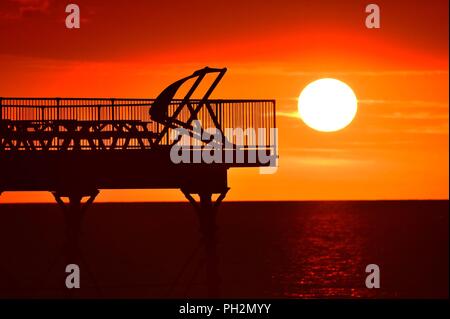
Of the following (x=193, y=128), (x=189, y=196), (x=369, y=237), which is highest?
(x=193, y=128)

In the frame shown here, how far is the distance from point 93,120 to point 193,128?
142 inches

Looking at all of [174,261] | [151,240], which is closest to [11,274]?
[174,261]

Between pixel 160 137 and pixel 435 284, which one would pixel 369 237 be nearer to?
pixel 435 284

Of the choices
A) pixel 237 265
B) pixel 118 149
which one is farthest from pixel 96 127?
pixel 237 265

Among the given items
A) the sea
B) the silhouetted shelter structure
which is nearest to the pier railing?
the silhouetted shelter structure

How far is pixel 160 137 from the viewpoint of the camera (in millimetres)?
35094

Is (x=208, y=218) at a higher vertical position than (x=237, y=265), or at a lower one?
higher

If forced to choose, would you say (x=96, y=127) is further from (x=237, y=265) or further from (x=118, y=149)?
(x=237, y=265)

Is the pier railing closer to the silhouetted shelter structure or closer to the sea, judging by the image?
the silhouetted shelter structure

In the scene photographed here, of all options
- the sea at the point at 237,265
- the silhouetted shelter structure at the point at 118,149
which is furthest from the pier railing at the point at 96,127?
the sea at the point at 237,265

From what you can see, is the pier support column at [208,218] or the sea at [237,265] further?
the sea at [237,265]

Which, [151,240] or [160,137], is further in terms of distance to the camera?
[151,240]

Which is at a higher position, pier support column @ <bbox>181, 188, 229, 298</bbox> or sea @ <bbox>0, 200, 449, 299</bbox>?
pier support column @ <bbox>181, 188, 229, 298</bbox>

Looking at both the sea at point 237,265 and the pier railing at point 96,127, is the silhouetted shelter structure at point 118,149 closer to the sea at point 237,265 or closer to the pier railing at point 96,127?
the pier railing at point 96,127
